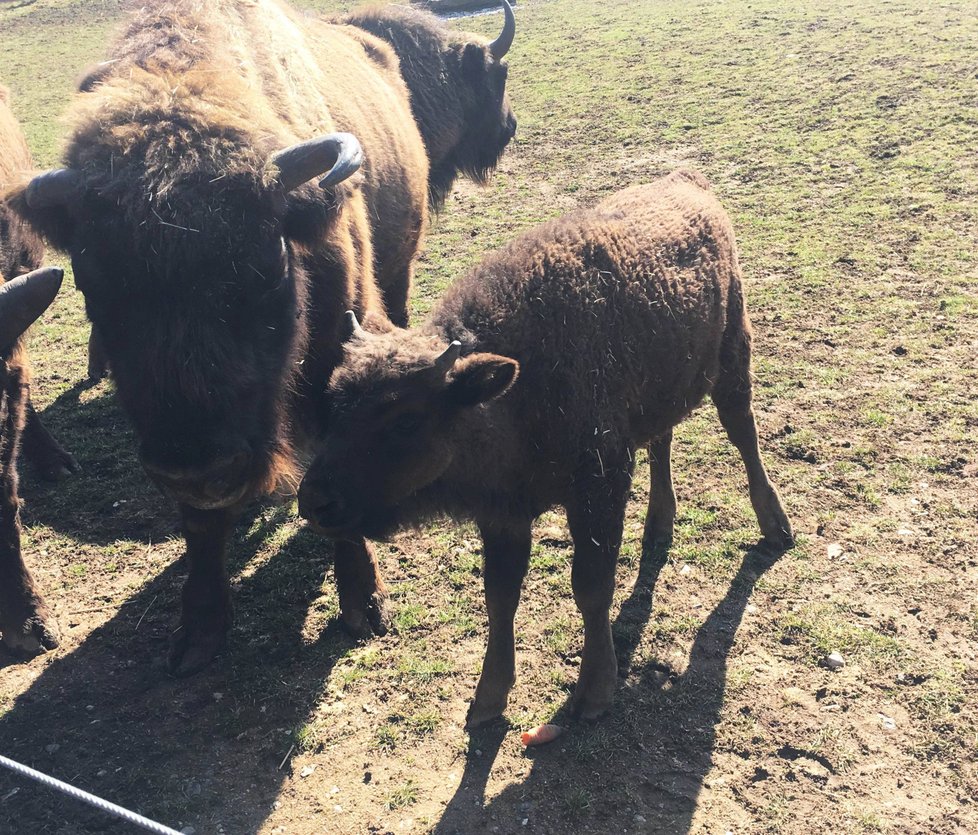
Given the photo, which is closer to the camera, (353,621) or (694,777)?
(694,777)

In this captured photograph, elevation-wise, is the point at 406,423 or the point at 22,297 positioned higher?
the point at 22,297

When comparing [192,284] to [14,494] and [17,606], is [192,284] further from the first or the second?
[17,606]

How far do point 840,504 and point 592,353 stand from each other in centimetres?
245

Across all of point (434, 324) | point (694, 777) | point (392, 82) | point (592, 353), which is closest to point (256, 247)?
point (434, 324)

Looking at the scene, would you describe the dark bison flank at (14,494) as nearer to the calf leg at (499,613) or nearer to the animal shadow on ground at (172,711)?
the animal shadow on ground at (172,711)

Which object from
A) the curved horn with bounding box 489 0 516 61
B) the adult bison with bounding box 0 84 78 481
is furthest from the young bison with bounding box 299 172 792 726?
the curved horn with bounding box 489 0 516 61

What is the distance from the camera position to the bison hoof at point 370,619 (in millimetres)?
4750

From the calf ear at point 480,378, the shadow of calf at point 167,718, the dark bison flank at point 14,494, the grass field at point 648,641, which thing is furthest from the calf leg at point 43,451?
the calf ear at point 480,378

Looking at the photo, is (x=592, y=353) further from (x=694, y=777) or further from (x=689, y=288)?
(x=694, y=777)

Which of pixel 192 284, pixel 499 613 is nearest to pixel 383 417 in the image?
pixel 192 284

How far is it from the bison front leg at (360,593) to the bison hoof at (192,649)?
72cm

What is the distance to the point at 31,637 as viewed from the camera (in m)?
4.71

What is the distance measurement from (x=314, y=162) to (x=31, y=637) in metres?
3.15

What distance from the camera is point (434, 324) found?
394 centimetres
